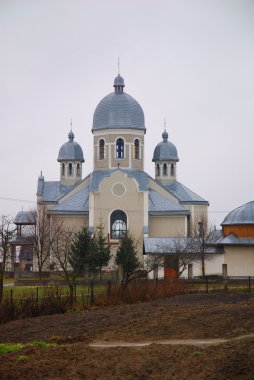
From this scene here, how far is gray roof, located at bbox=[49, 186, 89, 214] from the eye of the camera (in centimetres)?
5397

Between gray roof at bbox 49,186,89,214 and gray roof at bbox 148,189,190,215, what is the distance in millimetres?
5276

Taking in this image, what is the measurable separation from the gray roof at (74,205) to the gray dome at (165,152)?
9.22m

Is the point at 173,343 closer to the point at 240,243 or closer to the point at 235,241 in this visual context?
the point at 240,243

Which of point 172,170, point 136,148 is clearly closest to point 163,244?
point 136,148

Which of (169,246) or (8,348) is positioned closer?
(8,348)

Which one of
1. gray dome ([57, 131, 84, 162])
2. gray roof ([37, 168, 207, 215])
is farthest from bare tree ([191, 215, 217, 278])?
gray dome ([57, 131, 84, 162])

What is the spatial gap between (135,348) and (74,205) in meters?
41.8

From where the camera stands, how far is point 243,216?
4609cm

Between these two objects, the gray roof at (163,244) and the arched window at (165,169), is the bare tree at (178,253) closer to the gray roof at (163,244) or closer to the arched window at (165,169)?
the gray roof at (163,244)

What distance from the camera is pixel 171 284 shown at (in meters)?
29.3

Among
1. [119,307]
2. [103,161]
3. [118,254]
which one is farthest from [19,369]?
[103,161]

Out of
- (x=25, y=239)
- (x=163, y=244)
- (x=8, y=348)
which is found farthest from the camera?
(x=25, y=239)

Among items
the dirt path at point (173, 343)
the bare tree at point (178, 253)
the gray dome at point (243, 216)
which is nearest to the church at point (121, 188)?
the bare tree at point (178, 253)

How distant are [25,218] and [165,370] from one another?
5363cm
